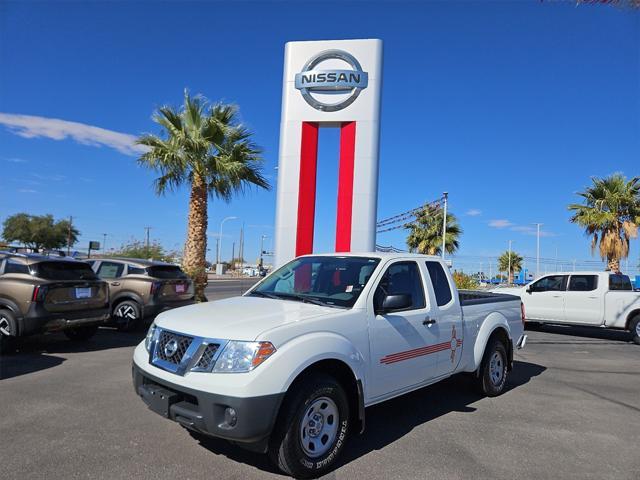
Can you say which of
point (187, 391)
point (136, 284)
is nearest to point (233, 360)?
point (187, 391)

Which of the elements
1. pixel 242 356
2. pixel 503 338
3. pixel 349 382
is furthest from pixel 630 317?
pixel 242 356

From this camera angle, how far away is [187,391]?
3.44 metres

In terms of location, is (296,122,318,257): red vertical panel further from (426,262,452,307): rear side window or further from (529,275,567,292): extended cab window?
(529,275,567,292): extended cab window

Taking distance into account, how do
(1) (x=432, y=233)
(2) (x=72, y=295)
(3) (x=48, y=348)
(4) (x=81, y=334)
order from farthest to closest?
(1) (x=432, y=233) < (4) (x=81, y=334) < (3) (x=48, y=348) < (2) (x=72, y=295)

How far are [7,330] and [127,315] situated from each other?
302 cm

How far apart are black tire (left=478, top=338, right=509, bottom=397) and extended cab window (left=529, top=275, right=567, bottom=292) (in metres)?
7.87

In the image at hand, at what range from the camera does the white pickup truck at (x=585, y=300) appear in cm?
1195

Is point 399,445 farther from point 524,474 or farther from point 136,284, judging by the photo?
point 136,284

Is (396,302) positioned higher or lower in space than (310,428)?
higher

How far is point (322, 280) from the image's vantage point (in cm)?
491

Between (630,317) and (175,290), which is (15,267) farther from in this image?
(630,317)

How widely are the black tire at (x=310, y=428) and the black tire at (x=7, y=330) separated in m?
5.65

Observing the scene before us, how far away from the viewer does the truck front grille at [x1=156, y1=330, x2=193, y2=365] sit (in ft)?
12.0

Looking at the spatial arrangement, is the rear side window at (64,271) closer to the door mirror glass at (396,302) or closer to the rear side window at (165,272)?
the rear side window at (165,272)
